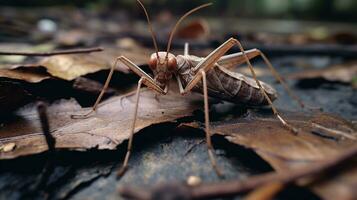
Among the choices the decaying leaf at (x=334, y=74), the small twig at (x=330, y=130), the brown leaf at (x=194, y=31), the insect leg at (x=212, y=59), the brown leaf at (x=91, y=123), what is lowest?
the small twig at (x=330, y=130)

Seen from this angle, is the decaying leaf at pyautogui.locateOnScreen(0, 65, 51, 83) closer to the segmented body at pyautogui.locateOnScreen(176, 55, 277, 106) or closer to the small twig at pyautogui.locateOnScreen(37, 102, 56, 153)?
the small twig at pyautogui.locateOnScreen(37, 102, 56, 153)

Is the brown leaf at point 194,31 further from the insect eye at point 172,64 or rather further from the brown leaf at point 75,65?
the insect eye at point 172,64

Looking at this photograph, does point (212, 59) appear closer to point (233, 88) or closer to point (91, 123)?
point (233, 88)

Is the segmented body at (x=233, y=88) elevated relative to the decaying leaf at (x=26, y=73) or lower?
lower

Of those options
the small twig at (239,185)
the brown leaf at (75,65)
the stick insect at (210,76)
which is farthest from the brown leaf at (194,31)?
the small twig at (239,185)

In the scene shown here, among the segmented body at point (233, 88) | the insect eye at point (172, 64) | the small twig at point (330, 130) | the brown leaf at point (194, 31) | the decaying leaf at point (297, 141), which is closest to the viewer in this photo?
the decaying leaf at point (297, 141)

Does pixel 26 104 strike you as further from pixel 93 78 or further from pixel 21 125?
pixel 93 78
